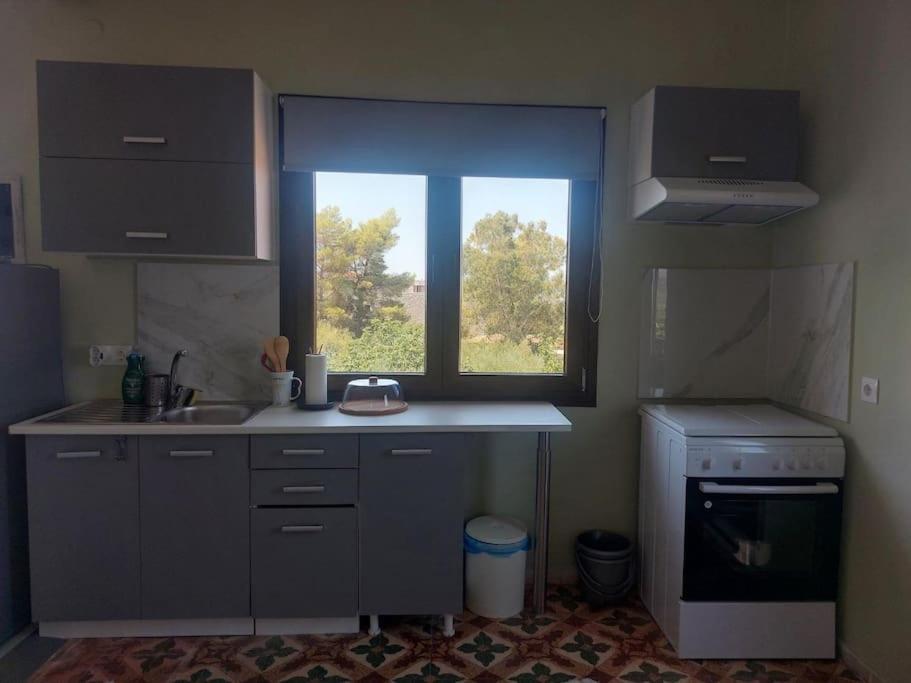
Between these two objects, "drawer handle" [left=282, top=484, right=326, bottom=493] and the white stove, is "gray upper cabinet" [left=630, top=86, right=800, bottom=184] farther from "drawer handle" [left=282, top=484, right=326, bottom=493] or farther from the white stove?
"drawer handle" [left=282, top=484, right=326, bottom=493]

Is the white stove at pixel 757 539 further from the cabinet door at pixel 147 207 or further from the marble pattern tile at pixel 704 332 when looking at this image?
the cabinet door at pixel 147 207

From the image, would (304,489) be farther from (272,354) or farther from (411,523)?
(272,354)

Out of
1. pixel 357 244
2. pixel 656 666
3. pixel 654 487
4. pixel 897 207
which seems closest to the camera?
pixel 897 207

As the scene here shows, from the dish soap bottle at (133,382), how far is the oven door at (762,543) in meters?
2.28

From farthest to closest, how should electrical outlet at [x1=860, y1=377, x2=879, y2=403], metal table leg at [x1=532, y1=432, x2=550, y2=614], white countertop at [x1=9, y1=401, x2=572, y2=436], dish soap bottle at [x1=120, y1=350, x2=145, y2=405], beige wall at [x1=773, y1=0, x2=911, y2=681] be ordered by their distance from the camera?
dish soap bottle at [x1=120, y1=350, x2=145, y2=405] → metal table leg at [x1=532, y1=432, x2=550, y2=614] → white countertop at [x1=9, y1=401, x2=572, y2=436] → electrical outlet at [x1=860, y1=377, x2=879, y2=403] → beige wall at [x1=773, y1=0, x2=911, y2=681]

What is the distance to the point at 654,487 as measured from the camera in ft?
7.73

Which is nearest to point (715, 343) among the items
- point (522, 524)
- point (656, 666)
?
point (522, 524)

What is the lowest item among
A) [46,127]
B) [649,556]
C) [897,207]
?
[649,556]

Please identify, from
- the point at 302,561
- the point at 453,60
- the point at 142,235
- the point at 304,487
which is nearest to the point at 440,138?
the point at 453,60

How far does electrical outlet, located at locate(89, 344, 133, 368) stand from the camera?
8.04ft

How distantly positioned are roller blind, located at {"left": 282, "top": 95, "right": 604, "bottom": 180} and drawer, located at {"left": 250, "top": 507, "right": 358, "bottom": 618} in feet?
4.82

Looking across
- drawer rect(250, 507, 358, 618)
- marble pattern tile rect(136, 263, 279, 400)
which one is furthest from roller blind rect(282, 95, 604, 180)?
drawer rect(250, 507, 358, 618)

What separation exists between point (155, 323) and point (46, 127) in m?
0.86

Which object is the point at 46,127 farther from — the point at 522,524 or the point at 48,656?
the point at 522,524
